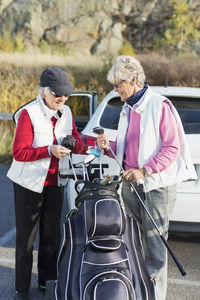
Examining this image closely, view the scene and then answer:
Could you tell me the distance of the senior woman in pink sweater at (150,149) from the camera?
2.86 metres

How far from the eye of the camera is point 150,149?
2920 millimetres

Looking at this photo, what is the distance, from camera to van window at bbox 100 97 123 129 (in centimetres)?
484

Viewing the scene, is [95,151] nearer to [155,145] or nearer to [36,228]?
[155,145]

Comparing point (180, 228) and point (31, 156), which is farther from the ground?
point (31, 156)

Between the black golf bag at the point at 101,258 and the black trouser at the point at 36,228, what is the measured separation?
2.58ft

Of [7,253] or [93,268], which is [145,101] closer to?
[93,268]

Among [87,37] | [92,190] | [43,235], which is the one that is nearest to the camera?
[92,190]

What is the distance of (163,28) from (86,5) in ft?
28.3

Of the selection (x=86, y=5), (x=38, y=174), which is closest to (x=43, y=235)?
(x=38, y=174)

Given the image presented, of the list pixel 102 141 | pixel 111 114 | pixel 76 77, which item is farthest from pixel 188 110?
pixel 76 77

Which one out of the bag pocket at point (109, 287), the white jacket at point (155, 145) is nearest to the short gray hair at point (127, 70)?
the white jacket at point (155, 145)

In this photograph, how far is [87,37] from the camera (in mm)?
44906

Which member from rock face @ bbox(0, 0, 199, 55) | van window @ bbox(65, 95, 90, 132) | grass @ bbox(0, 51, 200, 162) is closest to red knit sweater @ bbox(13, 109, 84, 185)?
grass @ bbox(0, 51, 200, 162)

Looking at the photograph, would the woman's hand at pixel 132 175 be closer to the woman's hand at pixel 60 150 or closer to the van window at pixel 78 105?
the woman's hand at pixel 60 150
